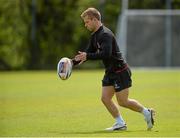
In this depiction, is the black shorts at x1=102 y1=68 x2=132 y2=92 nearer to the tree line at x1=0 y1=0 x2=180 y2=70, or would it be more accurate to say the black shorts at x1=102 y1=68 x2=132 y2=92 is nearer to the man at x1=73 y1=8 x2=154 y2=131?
the man at x1=73 y1=8 x2=154 y2=131

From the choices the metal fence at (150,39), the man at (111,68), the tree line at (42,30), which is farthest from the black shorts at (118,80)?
the tree line at (42,30)

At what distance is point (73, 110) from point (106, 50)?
404cm

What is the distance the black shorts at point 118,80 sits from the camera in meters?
11.1

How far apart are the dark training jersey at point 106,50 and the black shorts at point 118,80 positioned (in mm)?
87

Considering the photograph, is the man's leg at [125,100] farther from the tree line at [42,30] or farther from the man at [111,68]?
the tree line at [42,30]

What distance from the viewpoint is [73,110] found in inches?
583

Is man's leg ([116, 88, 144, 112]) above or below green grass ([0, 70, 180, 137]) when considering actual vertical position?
above

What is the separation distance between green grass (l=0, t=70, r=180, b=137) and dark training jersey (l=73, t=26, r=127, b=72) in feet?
3.42

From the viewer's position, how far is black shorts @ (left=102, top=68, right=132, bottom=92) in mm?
11117

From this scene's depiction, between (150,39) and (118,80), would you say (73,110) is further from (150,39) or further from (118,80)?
(150,39)

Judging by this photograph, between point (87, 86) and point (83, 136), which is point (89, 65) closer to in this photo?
point (87, 86)

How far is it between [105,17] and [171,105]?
23341 millimetres

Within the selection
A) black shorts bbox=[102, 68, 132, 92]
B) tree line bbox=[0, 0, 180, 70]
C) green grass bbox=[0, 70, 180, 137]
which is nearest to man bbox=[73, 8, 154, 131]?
black shorts bbox=[102, 68, 132, 92]

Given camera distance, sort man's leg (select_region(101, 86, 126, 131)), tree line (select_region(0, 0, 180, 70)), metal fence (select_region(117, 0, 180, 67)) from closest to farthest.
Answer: man's leg (select_region(101, 86, 126, 131))
metal fence (select_region(117, 0, 180, 67))
tree line (select_region(0, 0, 180, 70))
